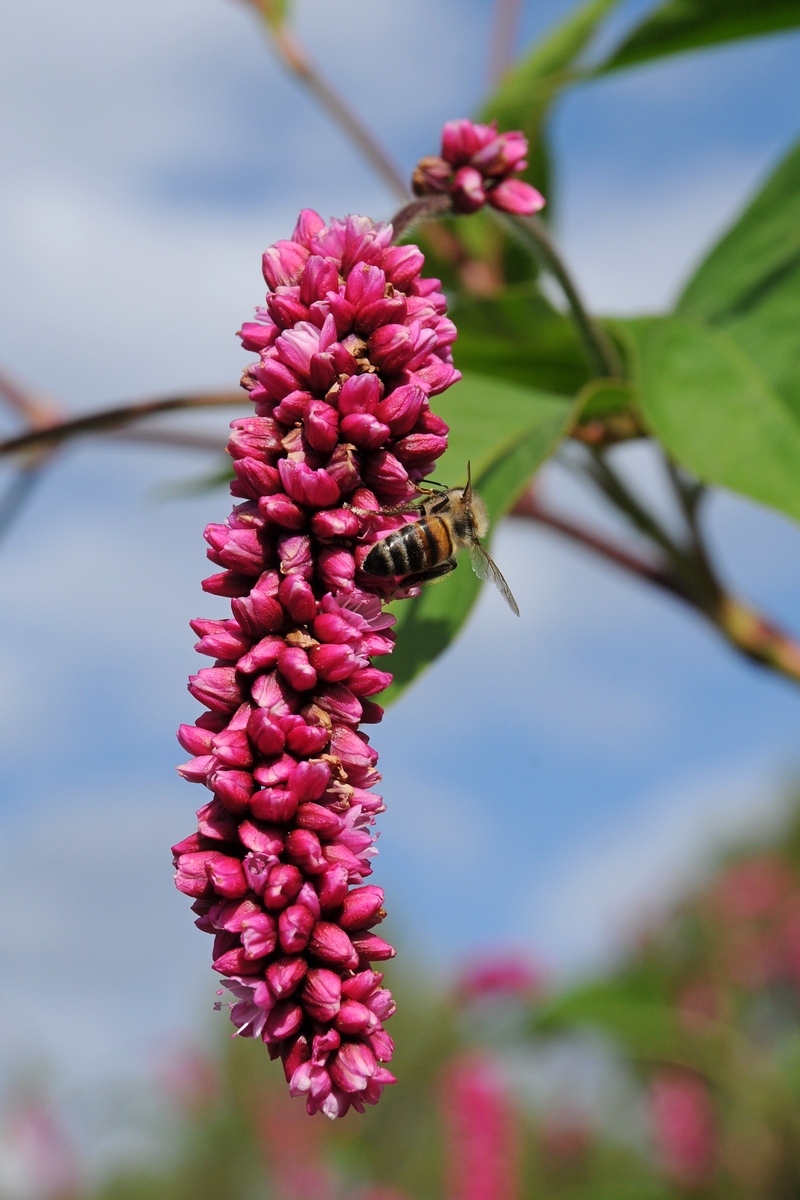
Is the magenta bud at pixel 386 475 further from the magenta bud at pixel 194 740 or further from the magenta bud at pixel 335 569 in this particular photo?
the magenta bud at pixel 194 740

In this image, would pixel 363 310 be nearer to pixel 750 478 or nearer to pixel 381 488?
pixel 381 488

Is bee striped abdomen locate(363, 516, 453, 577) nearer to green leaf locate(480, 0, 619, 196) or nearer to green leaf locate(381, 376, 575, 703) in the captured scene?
green leaf locate(381, 376, 575, 703)

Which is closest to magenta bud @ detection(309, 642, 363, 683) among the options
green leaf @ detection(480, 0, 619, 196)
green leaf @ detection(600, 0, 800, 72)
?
green leaf @ detection(600, 0, 800, 72)

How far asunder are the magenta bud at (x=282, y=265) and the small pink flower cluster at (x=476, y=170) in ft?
1.23

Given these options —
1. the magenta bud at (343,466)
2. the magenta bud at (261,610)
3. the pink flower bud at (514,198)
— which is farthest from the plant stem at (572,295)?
the magenta bud at (261,610)

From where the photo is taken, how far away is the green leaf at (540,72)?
2572mm

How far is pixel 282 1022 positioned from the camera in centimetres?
99

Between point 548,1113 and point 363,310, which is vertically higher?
point 363,310

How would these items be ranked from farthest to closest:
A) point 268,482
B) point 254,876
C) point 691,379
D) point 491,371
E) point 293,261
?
point 491,371 → point 691,379 → point 293,261 → point 268,482 → point 254,876

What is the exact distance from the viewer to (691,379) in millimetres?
1751

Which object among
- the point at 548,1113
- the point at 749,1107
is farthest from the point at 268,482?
the point at 548,1113

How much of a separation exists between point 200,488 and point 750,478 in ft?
5.04

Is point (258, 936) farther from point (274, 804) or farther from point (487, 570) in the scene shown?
point (487, 570)

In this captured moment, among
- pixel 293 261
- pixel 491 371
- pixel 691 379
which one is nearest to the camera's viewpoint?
pixel 293 261
